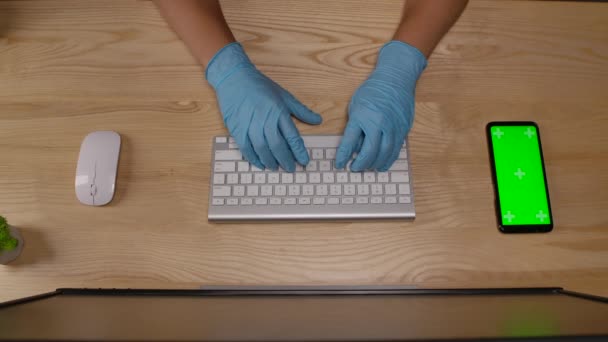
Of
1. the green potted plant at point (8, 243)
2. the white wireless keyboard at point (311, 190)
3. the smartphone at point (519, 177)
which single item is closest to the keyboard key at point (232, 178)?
the white wireless keyboard at point (311, 190)

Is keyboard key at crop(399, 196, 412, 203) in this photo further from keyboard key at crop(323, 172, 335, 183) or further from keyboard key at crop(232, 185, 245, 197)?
keyboard key at crop(232, 185, 245, 197)

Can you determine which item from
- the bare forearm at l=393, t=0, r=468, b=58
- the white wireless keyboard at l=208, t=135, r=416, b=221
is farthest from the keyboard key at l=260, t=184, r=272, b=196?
the bare forearm at l=393, t=0, r=468, b=58

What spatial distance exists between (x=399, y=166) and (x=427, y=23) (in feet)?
0.99

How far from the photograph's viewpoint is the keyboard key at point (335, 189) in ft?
2.23

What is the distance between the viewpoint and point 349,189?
0.68m

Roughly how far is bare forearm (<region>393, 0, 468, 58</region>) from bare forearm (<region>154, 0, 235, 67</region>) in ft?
1.16

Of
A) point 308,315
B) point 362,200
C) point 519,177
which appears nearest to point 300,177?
point 362,200

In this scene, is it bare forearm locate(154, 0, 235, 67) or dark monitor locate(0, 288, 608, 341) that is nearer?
dark monitor locate(0, 288, 608, 341)

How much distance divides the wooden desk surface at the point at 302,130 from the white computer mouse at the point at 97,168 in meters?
0.02

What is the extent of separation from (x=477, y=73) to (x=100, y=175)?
2.47ft

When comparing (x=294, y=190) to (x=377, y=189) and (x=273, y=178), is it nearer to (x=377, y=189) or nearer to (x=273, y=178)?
(x=273, y=178)

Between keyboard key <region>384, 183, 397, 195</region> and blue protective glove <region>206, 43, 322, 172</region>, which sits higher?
blue protective glove <region>206, 43, 322, 172</region>

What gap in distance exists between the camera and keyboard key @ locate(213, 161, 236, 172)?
2.29ft

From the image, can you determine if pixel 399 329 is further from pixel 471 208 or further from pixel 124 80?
pixel 124 80
